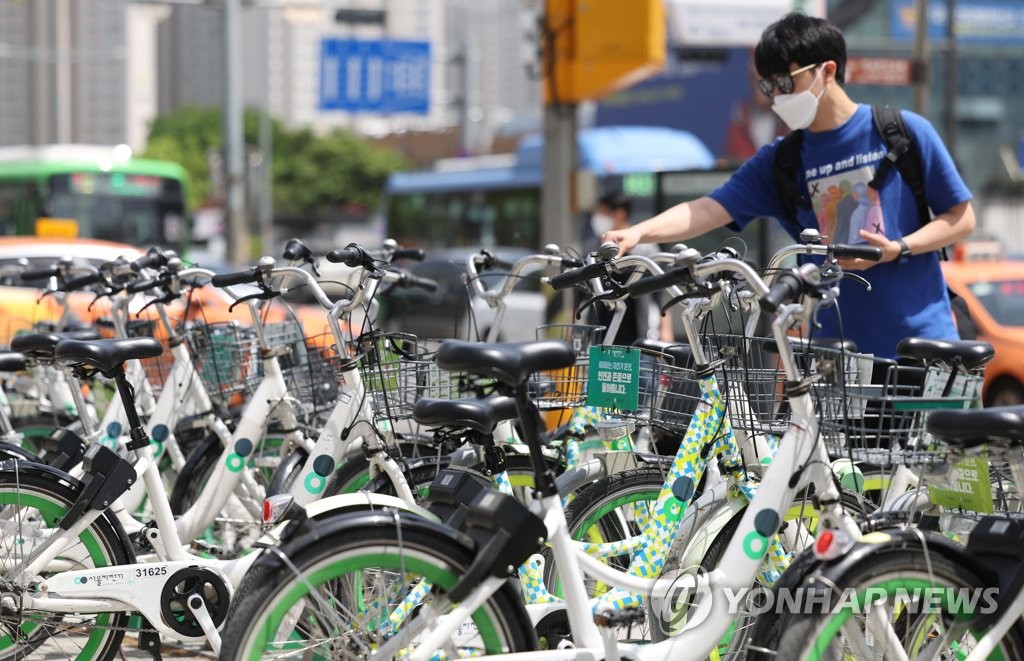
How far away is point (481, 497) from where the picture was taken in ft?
9.86

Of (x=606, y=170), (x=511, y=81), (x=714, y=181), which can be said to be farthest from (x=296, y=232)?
(x=714, y=181)

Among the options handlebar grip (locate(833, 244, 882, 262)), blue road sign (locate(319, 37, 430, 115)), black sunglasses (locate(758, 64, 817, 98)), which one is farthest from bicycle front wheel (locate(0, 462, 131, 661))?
blue road sign (locate(319, 37, 430, 115))

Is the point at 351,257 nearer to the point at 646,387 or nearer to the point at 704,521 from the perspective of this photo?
the point at 646,387

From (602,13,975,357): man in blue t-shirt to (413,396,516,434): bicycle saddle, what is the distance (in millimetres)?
1030

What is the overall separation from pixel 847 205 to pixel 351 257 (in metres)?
1.55

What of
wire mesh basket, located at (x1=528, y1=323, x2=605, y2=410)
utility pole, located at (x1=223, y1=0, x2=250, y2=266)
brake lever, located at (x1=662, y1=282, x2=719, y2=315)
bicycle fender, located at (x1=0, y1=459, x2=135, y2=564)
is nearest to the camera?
brake lever, located at (x1=662, y1=282, x2=719, y2=315)

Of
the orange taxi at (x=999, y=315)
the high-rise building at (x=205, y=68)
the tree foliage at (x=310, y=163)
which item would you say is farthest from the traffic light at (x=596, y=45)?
the high-rise building at (x=205, y=68)

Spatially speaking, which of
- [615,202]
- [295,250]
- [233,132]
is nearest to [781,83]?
[295,250]

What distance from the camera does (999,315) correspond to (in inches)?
418

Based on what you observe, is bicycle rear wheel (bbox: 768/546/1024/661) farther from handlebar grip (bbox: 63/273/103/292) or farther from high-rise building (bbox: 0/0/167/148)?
high-rise building (bbox: 0/0/167/148)

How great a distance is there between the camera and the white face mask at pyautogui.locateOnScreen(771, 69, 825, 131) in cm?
428

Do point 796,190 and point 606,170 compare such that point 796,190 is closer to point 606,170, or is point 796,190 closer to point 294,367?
point 294,367

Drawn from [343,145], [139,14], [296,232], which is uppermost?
[139,14]

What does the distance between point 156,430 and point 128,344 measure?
111 cm
